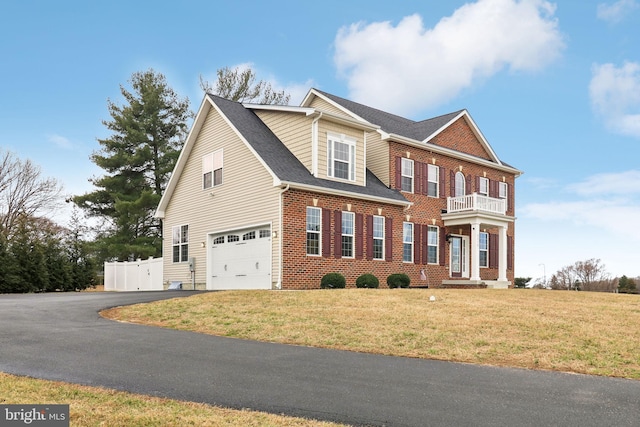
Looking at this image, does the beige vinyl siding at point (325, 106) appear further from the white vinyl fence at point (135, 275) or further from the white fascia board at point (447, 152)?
the white vinyl fence at point (135, 275)

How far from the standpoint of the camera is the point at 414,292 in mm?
18859

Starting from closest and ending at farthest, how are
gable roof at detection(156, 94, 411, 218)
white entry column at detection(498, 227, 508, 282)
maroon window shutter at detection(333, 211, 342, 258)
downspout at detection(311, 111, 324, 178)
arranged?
gable roof at detection(156, 94, 411, 218) < maroon window shutter at detection(333, 211, 342, 258) < downspout at detection(311, 111, 324, 178) < white entry column at detection(498, 227, 508, 282)

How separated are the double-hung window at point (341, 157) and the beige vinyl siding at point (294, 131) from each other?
2.99ft

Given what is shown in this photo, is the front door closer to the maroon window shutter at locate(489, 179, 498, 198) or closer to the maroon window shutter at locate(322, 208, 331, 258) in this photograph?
the maroon window shutter at locate(489, 179, 498, 198)

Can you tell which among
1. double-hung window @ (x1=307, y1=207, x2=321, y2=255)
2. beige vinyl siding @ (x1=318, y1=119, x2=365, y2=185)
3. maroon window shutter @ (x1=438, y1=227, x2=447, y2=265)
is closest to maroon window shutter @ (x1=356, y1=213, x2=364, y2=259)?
beige vinyl siding @ (x1=318, y1=119, x2=365, y2=185)

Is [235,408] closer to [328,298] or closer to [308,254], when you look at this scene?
[328,298]

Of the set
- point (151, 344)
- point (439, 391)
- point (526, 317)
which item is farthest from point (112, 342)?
point (526, 317)

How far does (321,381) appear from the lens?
8.12 meters

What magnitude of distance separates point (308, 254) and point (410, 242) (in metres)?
6.19

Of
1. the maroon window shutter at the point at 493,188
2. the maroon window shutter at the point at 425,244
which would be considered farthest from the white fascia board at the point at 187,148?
the maroon window shutter at the point at 493,188

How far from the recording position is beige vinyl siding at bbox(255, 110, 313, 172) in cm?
2320

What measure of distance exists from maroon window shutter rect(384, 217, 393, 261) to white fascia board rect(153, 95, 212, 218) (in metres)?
9.70

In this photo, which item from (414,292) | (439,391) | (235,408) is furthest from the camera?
(414,292)

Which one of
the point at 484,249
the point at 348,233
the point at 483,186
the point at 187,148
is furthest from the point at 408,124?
the point at 187,148
